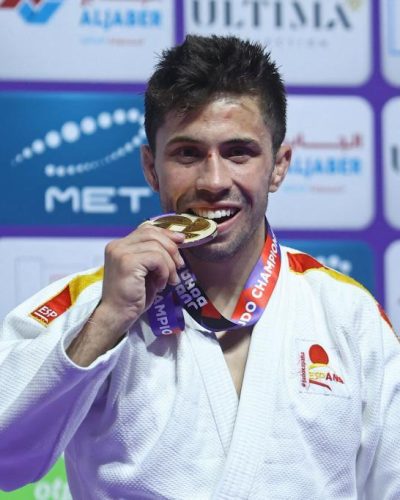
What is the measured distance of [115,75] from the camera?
8.14 feet

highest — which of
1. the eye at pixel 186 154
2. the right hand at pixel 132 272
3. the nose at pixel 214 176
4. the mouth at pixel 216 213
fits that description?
the eye at pixel 186 154

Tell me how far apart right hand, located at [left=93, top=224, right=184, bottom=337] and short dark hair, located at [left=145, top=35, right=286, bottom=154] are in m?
0.27

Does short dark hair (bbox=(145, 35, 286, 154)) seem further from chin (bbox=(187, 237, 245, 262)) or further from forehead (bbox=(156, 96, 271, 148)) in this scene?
chin (bbox=(187, 237, 245, 262))

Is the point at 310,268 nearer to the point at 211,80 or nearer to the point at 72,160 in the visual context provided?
the point at 211,80

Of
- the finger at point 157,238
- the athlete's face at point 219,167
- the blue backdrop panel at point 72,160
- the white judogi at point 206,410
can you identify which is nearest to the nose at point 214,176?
the athlete's face at point 219,167

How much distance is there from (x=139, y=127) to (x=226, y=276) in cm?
84

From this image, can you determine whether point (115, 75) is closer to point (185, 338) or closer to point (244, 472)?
point (185, 338)

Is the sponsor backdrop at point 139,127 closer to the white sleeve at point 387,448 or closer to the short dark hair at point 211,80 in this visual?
the short dark hair at point 211,80

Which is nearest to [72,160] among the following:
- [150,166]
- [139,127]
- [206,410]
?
[139,127]

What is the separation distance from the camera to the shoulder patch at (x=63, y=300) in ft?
5.40

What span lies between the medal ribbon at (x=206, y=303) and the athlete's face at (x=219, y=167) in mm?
74

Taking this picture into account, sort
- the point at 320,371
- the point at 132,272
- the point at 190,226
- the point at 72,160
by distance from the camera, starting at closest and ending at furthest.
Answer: the point at 132,272 < the point at 190,226 < the point at 320,371 < the point at 72,160

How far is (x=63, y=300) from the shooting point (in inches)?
67.2

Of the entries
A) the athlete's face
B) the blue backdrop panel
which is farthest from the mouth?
the blue backdrop panel
